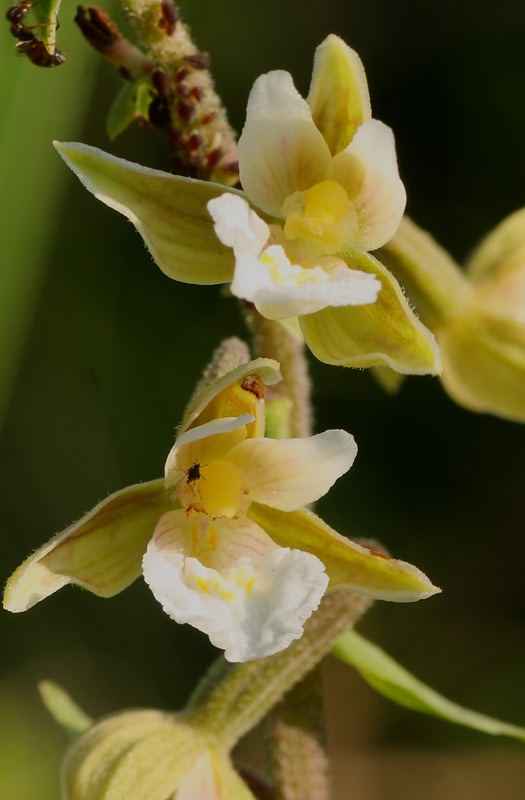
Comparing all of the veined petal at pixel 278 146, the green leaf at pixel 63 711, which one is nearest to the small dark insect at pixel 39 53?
the veined petal at pixel 278 146

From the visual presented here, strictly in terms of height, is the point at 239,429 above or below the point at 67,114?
below

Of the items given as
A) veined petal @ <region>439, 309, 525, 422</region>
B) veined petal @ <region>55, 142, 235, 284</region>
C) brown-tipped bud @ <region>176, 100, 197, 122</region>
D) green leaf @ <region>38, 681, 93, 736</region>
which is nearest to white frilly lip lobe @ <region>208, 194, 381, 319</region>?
veined petal @ <region>55, 142, 235, 284</region>

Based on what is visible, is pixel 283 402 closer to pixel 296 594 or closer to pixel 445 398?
pixel 296 594

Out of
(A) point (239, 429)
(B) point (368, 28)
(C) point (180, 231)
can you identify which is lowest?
(A) point (239, 429)

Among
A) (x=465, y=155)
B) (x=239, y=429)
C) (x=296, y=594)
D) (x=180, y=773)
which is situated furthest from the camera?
(x=465, y=155)

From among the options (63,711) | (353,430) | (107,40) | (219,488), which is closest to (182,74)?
(107,40)

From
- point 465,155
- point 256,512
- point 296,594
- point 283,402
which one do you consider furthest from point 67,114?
point 465,155

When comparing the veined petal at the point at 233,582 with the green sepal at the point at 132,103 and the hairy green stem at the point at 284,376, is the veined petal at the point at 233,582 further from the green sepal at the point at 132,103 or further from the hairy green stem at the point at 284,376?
the green sepal at the point at 132,103
